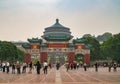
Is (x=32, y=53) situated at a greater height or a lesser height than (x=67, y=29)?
lesser

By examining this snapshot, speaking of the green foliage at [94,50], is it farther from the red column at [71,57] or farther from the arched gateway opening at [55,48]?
the red column at [71,57]

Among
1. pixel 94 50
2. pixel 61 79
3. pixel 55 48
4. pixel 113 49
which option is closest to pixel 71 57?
pixel 55 48

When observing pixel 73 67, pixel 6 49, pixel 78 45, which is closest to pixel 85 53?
pixel 78 45

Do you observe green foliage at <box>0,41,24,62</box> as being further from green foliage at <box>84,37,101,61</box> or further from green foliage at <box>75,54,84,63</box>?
green foliage at <box>84,37,101,61</box>

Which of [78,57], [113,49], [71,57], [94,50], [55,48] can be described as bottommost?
[71,57]

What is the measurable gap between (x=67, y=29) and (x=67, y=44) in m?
29.1

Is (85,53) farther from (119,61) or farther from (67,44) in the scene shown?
(119,61)

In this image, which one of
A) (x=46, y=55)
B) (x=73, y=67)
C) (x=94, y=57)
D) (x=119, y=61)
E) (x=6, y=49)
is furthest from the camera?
(x=6, y=49)

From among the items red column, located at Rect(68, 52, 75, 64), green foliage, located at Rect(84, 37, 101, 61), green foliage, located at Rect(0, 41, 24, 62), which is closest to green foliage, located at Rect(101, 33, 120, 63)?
green foliage, located at Rect(84, 37, 101, 61)

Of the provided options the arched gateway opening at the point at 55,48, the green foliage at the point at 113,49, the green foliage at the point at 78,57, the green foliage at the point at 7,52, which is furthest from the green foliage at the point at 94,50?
the green foliage at the point at 7,52

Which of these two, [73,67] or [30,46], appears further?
[30,46]

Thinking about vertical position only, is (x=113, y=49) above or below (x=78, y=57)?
above

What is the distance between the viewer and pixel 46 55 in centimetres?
10431

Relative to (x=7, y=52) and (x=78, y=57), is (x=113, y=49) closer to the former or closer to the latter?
(x=78, y=57)
